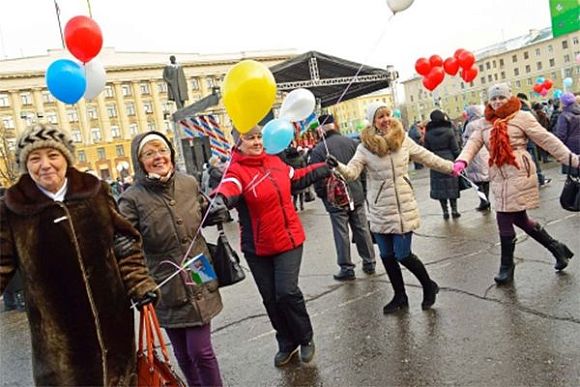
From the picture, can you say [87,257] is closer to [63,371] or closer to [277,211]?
[63,371]

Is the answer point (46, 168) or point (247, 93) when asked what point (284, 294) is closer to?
point (247, 93)

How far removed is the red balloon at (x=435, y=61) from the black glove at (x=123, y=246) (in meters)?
13.1

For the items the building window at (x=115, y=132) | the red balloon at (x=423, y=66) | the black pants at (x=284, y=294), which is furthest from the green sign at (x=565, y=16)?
the building window at (x=115, y=132)

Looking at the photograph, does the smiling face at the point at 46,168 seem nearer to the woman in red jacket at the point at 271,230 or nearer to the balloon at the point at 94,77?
the woman in red jacket at the point at 271,230

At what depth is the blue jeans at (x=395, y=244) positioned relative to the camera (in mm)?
4234

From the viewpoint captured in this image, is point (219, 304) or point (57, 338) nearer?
point (57, 338)

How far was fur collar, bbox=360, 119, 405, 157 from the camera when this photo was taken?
421 cm

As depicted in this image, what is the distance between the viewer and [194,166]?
17.6m

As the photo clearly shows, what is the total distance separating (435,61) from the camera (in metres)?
14.3

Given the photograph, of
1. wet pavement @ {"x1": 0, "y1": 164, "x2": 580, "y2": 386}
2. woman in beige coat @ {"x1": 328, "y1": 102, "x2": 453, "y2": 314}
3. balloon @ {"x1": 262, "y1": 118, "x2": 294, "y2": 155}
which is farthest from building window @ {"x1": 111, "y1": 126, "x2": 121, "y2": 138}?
balloon @ {"x1": 262, "y1": 118, "x2": 294, "y2": 155}

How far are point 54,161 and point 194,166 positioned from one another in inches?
605

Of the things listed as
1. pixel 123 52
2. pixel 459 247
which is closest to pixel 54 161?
pixel 459 247

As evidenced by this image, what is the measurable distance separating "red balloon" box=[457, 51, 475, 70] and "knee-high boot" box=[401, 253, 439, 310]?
446 inches

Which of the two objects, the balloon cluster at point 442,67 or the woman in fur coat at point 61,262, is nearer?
the woman in fur coat at point 61,262
